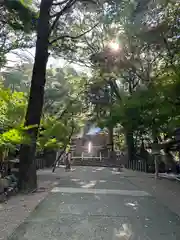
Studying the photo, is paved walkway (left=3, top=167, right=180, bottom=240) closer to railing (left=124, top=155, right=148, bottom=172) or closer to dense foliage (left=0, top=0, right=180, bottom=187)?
dense foliage (left=0, top=0, right=180, bottom=187)

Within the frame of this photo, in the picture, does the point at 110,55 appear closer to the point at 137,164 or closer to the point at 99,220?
the point at 137,164

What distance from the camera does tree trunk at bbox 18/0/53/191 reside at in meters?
9.38

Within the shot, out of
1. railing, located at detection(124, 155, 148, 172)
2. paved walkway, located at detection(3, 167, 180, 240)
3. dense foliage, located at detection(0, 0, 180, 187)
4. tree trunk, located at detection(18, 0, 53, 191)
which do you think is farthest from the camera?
Answer: railing, located at detection(124, 155, 148, 172)

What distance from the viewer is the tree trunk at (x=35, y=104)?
30.8 ft

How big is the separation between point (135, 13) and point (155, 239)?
288 inches

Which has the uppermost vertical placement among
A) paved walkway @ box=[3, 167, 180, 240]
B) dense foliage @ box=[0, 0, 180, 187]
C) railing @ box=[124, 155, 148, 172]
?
dense foliage @ box=[0, 0, 180, 187]

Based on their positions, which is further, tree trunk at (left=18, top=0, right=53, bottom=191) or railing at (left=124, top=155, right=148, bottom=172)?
railing at (left=124, top=155, right=148, bottom=172)

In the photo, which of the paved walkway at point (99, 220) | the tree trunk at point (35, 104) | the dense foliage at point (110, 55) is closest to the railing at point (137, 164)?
the dense foliage at point (110, 55)

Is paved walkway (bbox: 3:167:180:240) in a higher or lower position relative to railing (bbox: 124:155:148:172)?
lower

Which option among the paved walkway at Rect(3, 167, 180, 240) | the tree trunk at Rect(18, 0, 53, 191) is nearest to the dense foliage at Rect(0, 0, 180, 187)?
the tree trunk at Rect(18, 0, 53, 191)

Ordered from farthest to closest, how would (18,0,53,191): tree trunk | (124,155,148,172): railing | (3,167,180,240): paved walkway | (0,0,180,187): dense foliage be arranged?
1. (124,155,148,172): railing
2. (18,0,53,191): tree trunk
3. (0,0,180,187): dense foliage
4. (3,167,180,240): paved walkway

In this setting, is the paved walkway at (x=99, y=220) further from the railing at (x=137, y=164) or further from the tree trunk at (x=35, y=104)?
the railing at (x=137, y=164)

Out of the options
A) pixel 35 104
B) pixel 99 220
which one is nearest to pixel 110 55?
pixel 35 104

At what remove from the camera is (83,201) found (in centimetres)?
757
